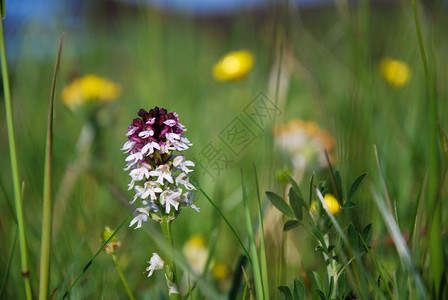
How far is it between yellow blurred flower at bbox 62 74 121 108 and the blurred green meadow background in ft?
0.06

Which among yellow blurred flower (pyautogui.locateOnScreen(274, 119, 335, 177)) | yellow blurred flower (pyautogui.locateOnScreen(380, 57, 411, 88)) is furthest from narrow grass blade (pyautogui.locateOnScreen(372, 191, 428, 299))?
yellow blurred flower (pyautogui.locateOnScreen(380, 57, 411, 88))

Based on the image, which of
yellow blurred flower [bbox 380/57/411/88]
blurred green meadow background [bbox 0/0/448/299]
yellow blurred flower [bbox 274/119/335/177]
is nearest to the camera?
blurred green meadow background [bbox 0/0/448/299]

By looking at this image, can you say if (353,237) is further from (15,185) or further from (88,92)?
(88,92)

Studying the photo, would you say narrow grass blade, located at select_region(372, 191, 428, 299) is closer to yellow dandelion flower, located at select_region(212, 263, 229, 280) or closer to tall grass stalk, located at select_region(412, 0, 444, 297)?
tall grass stalk, located at select_region(412, 0, 444, 297)

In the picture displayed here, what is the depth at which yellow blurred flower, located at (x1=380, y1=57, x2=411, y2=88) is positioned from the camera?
1.49m

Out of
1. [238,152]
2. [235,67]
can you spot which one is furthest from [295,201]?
[235,67]

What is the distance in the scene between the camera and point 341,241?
54cm

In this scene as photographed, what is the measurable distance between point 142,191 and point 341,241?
0.78ft

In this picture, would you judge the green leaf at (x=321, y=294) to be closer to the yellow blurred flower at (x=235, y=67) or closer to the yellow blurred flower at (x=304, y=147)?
the yellow blurred flower at (x=304, y=147)

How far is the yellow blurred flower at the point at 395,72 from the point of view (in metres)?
1.49

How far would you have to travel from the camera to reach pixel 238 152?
4.77ft

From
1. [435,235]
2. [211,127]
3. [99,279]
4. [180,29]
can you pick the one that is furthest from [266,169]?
[180,29]

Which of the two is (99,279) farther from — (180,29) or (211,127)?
(180,29)

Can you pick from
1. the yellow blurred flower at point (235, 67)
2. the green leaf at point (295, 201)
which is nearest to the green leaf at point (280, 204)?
the green leaf at point (295, 201)
